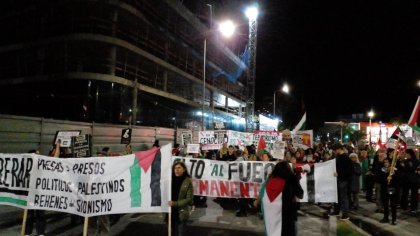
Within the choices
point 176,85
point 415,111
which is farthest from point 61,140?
point 176,85

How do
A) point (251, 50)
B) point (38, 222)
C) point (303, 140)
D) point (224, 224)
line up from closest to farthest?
point (38, 222) → point (224, 224) → point (303, 140) → point (251, 50)

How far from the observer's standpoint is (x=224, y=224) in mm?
9180

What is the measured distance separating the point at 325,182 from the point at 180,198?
397cm

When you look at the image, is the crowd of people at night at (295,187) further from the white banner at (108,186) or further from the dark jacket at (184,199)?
the white banner at (108,186)

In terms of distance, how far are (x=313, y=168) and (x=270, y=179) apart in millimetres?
3313

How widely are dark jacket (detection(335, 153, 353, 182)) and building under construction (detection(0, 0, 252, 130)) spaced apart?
14.0 meters

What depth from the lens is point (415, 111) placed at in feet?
36.9

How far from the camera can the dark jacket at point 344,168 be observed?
10.3 meters

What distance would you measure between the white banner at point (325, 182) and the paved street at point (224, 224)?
2.27 ft

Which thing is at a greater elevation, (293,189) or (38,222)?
(293,189)

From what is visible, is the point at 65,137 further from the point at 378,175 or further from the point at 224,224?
the point at 378,175

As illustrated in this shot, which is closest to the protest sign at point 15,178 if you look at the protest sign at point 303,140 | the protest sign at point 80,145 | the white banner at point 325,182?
the protest sign at point 80,145

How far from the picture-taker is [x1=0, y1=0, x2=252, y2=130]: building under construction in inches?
1178

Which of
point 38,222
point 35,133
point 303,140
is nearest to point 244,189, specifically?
point 38,222
